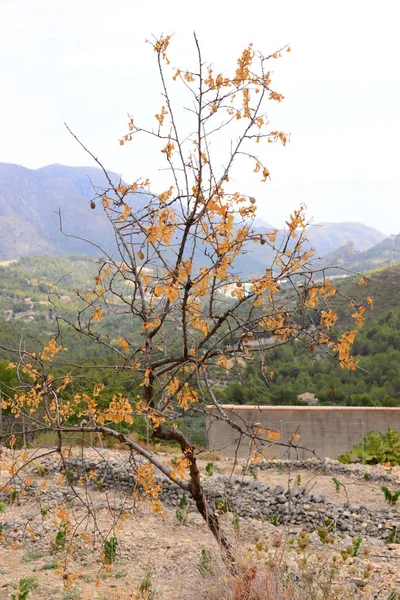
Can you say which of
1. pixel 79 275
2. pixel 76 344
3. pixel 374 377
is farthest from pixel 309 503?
pixel 79 275

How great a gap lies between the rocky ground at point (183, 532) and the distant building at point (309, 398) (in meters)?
8.66

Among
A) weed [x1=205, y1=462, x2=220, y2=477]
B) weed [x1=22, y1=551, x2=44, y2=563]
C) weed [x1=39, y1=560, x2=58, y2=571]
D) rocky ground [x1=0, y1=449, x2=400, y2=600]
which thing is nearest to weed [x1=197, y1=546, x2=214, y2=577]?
rocky ground [x1=0, y1=449, x2=400, y2=600]

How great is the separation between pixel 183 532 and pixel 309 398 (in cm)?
1345

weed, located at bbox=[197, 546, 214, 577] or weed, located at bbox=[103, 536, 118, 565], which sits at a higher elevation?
weed, located at bbox=[197, 546, 214, 577]

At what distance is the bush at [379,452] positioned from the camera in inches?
432

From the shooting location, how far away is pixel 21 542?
6.38 metres

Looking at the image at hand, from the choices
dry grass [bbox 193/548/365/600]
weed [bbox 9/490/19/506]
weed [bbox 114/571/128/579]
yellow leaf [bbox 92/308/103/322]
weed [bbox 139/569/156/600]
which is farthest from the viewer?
weed [bbox 9/490/19/506]

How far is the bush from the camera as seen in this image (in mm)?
10961

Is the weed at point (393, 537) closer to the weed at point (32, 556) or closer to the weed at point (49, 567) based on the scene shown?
the weed at point (49, 567)

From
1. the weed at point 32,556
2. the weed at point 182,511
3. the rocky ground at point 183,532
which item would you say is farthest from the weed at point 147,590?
the weed at point 182,511

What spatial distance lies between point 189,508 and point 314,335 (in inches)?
210

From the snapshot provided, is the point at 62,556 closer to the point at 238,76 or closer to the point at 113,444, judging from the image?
the point at 238,76

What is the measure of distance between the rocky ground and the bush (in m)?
0.78

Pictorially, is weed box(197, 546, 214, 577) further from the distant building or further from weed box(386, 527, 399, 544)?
the distant building
